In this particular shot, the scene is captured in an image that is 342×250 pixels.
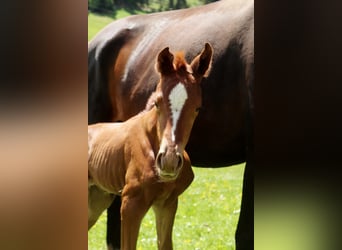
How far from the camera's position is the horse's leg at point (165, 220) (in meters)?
0.89

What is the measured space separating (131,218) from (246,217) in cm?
19

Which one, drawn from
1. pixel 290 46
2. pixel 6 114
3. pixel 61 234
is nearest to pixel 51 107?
pixel 6 114

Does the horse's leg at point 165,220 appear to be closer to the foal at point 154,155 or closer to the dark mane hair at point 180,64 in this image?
the foal at point 154,155

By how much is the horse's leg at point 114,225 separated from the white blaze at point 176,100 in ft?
0.60

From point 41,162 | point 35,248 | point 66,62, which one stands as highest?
point 66,62

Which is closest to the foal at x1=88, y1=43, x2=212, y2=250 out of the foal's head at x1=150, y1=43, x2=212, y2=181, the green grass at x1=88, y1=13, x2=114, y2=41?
the foal's head at x1=150, y1=43, x2=212, y2=181

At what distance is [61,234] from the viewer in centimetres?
69

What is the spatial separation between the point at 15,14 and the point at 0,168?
0.59ft

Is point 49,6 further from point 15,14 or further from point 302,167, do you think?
point 302,167

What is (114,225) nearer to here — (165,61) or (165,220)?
(165,220)

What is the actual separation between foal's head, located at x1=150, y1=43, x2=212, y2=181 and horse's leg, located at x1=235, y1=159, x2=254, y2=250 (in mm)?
125

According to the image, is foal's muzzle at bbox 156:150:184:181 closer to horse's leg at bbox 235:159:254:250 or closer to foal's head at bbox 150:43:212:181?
foal's head at bbox 150:43:212:181

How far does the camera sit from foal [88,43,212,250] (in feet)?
2.80

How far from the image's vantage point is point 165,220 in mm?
904
